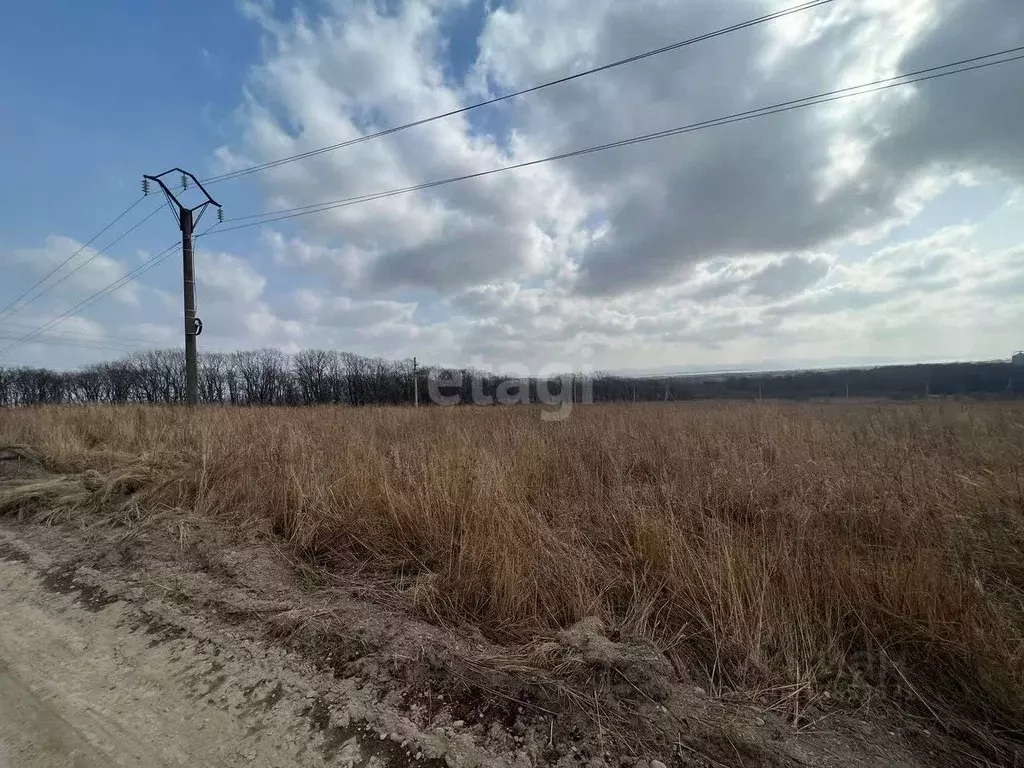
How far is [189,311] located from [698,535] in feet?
44.2

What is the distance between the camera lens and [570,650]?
2082 millimetres

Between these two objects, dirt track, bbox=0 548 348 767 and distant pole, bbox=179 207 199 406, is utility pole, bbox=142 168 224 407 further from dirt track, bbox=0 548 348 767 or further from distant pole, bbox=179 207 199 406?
dirt track, bbox=0 548 348 767

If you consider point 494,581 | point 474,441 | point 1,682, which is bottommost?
point 1,682

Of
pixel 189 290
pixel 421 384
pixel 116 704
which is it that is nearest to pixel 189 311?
pixel 189 290

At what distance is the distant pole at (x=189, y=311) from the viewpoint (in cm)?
1118

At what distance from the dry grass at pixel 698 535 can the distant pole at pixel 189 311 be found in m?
4.76

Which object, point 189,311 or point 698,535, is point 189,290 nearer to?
point 189,311

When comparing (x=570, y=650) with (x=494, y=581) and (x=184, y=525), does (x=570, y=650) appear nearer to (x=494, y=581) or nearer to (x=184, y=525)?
(x=494, y=581)

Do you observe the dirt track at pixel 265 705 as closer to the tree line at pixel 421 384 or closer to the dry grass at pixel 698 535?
the dry grass at pixel 698 535

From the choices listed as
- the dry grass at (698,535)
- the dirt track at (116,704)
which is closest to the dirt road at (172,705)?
the dirt track at (116,704)

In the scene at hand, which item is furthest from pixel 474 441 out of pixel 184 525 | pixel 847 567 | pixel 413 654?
pixel 847 567

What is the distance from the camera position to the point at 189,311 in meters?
11.3

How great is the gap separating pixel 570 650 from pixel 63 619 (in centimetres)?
318

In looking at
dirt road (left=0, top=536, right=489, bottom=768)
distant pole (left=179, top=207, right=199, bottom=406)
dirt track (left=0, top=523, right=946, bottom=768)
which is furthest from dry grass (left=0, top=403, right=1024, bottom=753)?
distant pole (left=179, top=207, right=199, bottom=406)
